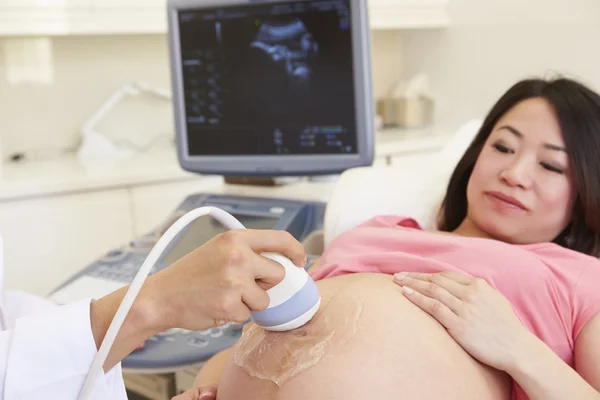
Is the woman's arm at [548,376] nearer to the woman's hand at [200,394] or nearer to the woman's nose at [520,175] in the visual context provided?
the woman's nose at [520,175]

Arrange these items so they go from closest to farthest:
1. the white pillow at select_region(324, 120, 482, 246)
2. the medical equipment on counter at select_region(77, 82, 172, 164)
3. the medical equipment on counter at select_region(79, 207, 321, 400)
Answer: the medical equipment on counter at select_region(79, 207, 321, 400) < the white pillow at select_region(324, 120, 482, 246) < the medical equipment on counter at select_region(77, 82, 172, 164)

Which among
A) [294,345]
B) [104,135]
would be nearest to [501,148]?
[294,345]

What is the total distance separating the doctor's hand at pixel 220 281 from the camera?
27.8 inches

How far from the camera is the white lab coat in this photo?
0.76m

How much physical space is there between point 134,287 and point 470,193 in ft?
2.75

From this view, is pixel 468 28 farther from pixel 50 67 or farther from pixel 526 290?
pixel 526 290

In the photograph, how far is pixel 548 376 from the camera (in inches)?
35.8

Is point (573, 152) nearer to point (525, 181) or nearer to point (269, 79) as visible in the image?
point (525, 181)

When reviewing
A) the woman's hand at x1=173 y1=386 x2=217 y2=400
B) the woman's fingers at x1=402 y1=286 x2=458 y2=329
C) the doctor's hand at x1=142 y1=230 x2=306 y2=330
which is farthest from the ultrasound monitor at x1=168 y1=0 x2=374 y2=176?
the doctor's hand at x1=142 y1=230 x2=306 y2=330

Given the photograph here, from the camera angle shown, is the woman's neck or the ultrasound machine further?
the ultrasound machine

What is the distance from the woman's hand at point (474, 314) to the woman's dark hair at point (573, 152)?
342 millimetres

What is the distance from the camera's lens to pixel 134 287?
689 mm

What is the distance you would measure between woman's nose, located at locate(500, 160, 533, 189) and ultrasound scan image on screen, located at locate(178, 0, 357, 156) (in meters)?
0.40

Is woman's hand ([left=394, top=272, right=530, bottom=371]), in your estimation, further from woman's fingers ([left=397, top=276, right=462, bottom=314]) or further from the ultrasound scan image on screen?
the ultrasound scan image on screen
